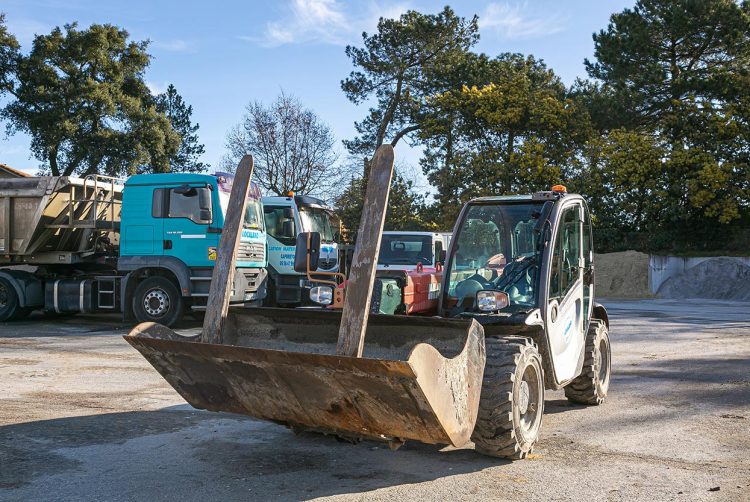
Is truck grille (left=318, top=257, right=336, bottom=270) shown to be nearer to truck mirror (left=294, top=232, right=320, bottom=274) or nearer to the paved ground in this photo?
the paved ground

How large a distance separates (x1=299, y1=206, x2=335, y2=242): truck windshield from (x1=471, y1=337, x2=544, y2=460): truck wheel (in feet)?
40.7

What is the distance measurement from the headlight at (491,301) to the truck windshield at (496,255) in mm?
273

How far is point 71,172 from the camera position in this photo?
3734 centimetres

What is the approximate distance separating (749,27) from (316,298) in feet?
89.1

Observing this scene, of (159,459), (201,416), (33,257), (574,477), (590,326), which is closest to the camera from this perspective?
(574,477)

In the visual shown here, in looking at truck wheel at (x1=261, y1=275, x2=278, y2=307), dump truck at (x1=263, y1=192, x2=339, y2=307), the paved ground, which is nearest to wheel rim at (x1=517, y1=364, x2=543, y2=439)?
the paved ground

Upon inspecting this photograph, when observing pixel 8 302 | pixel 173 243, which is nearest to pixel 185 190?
pixel 173 243

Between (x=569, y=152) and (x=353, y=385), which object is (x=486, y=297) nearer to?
(x=353, y=385)

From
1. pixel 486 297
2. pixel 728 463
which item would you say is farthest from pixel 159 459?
pixel 728 463

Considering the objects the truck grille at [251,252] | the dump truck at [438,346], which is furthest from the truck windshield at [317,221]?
the dump truck at [438,346]

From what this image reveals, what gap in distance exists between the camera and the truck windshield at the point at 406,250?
14719 millimetres

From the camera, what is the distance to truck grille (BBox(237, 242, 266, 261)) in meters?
14.4

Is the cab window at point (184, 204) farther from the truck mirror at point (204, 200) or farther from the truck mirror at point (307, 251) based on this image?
the truck mirror at point (307, 251)

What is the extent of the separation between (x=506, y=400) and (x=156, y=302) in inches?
430
